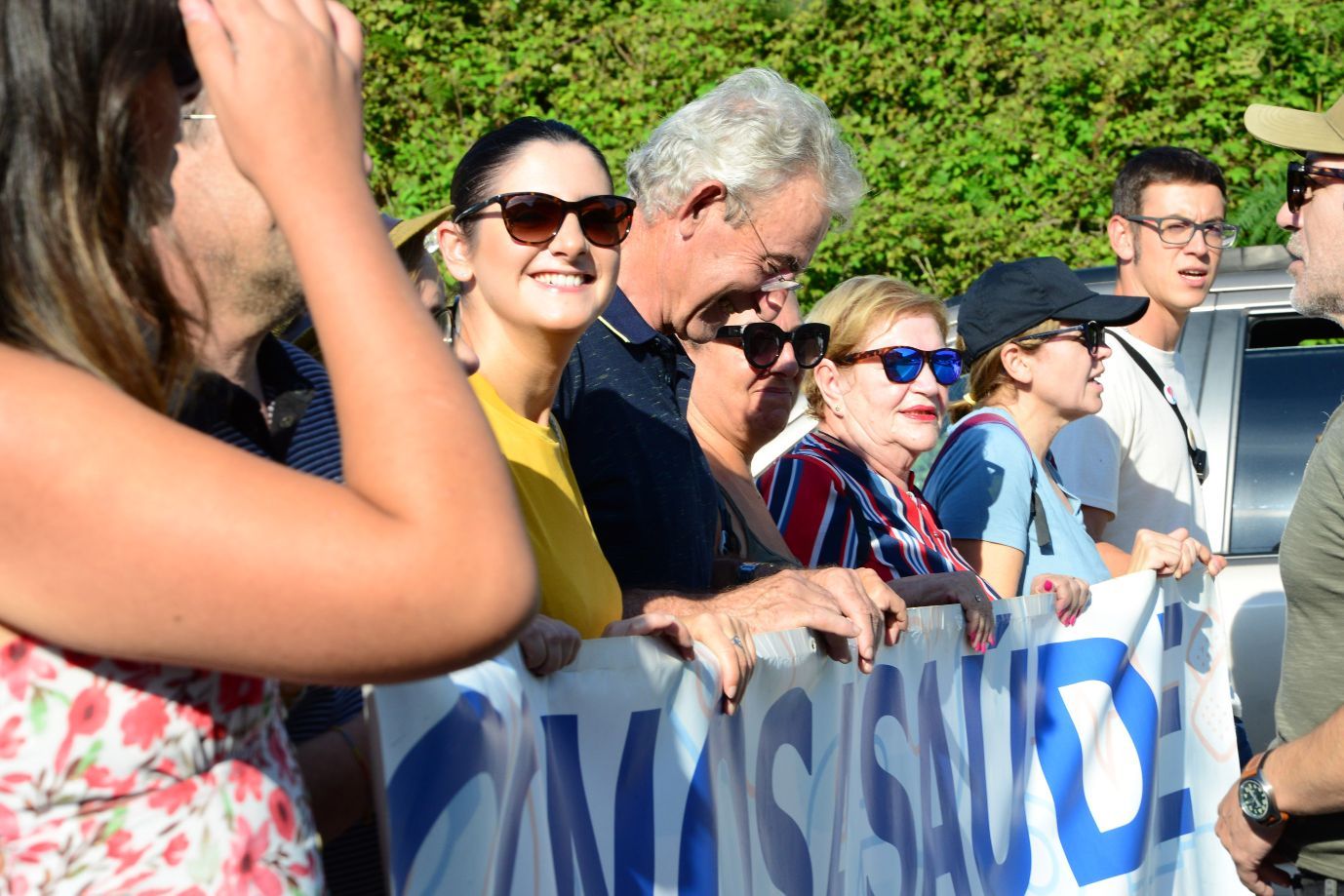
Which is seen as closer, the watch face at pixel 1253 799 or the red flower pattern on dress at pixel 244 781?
the red flower pattern on dress at pixel 244 781

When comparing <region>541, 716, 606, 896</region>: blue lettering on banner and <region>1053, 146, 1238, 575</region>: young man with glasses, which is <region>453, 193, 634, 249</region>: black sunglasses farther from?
<region>1053, 146, 1238, 575</region>: young man with glasses

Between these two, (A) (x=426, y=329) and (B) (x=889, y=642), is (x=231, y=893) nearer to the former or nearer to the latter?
(A) (x=426, y=329)

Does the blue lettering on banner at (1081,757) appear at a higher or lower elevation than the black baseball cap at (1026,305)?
lower

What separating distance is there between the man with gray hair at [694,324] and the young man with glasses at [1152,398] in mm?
1672

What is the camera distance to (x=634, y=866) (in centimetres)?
224

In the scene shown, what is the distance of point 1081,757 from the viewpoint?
12.6 ft

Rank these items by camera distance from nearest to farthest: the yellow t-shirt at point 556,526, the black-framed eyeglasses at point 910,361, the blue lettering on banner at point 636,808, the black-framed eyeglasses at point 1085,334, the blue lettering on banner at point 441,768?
the blue lettering on banner at point 441,768
the blue lettering on banner at point 636,808
the yellow t-shirt at point 556,526
the black-framed eyeglasses at point 910,361
the black-framed eyeglasses at point 1085,334

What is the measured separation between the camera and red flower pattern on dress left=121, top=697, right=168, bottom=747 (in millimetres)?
1345

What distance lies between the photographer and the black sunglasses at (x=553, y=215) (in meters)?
2.73

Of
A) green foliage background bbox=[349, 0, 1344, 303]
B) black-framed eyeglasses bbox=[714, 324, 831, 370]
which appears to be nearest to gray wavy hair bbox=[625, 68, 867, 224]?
black-framed eyeglasses bbox=[714, 324, 831, 370]

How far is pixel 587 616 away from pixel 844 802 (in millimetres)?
744

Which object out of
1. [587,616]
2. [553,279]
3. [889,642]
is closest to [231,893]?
[587,616]

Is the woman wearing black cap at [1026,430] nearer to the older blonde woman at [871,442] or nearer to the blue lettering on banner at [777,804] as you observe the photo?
the older blonde woman at [871,442]

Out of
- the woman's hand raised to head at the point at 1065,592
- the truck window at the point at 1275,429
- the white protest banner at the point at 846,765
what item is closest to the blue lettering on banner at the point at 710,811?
the white protest banner at the point at 846,765
